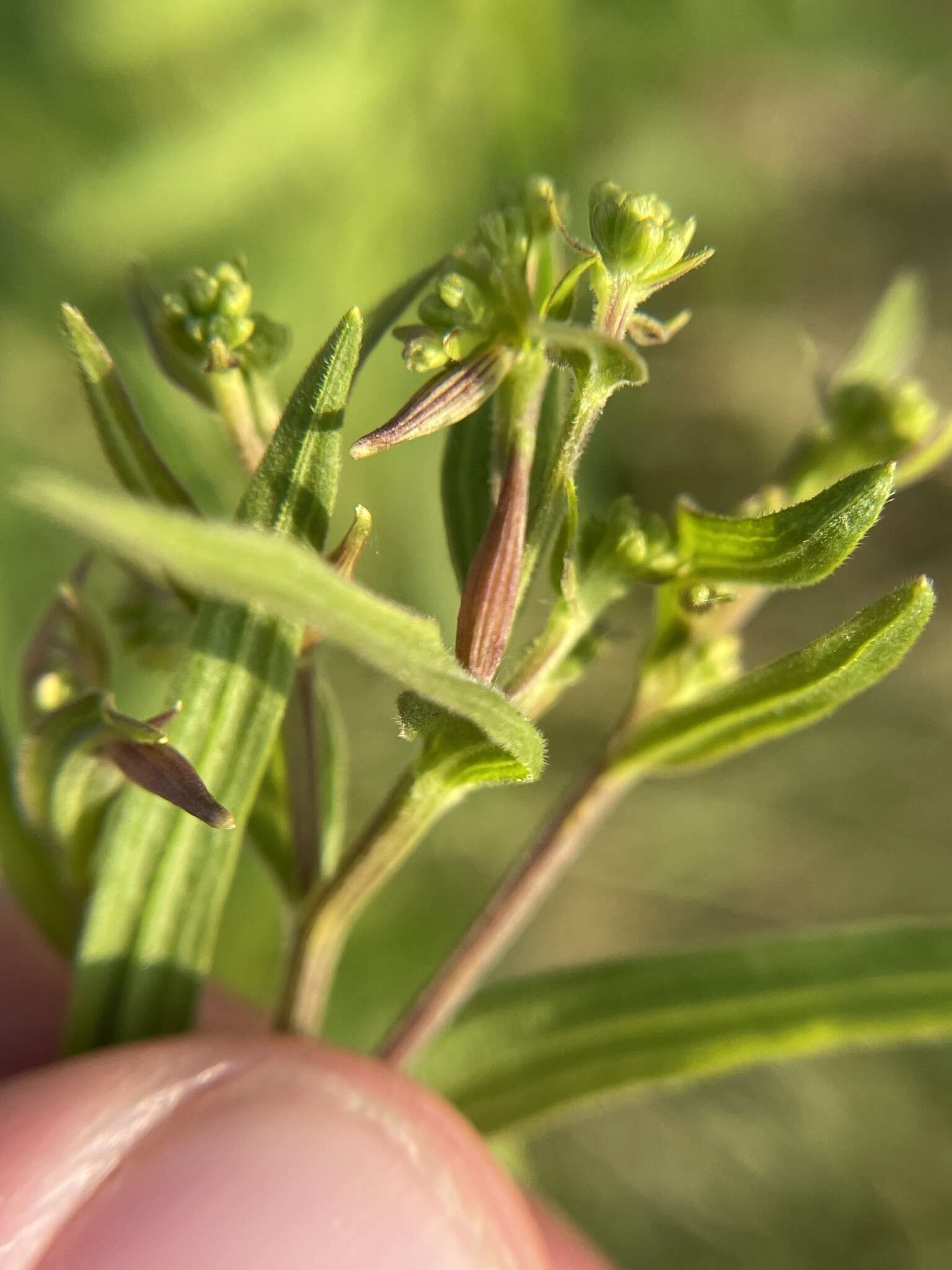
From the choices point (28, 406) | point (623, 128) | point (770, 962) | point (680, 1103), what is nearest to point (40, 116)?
point (28, 406)

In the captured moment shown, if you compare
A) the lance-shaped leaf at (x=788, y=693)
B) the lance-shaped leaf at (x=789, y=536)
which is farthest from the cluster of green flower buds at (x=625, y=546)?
the lance-shaped leaf at (x=788, y=693)

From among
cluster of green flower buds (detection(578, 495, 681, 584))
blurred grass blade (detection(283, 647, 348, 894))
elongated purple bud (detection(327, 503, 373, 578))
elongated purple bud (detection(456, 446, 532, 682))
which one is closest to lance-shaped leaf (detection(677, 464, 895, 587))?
cluster of green flower buds (detection(578, 495, 681, 584))

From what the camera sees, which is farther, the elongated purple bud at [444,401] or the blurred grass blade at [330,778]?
the blurred grass blade at [330,778]

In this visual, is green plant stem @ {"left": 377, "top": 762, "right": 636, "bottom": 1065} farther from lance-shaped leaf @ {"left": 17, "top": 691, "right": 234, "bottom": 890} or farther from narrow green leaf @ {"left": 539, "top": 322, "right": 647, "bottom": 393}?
narrow green leaf @ {"left": 539, "top": 322, "right": 647, "bottom": 393}

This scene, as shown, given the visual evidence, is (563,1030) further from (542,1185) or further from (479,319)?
(542,1185)

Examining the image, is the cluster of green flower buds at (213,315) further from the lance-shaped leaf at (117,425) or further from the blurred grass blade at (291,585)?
the blurred grass blade at (291,585)
